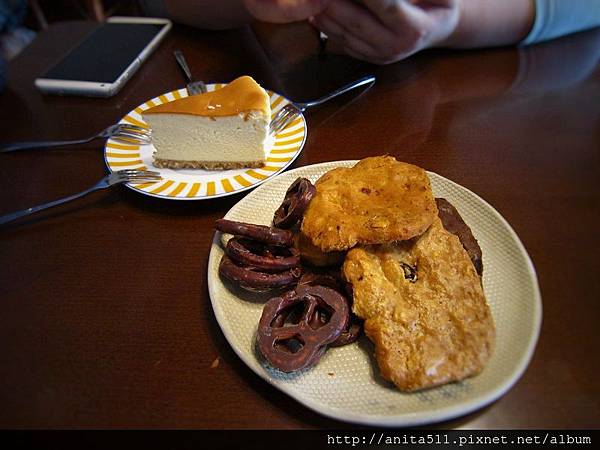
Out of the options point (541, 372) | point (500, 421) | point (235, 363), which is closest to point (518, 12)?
point (541, 372)

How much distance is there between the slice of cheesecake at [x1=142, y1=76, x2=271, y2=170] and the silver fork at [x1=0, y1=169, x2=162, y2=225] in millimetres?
116

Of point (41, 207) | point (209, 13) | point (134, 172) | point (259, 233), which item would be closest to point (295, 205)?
point (259, 233)

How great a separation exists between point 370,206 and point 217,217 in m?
0.56

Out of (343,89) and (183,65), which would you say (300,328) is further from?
(183,65)

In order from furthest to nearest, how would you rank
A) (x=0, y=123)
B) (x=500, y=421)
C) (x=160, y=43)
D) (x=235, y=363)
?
(x=160, y=43), (x=0, y=123), (x=235, y=363), (x=500, y=421)

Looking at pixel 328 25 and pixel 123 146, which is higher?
pixel 328 25

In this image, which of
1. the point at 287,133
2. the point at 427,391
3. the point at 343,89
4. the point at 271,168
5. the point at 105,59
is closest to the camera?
the point at 427,391

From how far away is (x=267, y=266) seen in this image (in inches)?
43.3

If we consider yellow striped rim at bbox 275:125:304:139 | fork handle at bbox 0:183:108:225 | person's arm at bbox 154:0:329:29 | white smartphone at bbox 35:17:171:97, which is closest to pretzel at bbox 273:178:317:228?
yellow striped rim at bbox 275:125:304:139

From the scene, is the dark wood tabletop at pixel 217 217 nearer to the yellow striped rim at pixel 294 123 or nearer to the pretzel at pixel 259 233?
the yellow striped rim at pixel 294 123

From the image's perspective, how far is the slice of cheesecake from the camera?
1.55 metres

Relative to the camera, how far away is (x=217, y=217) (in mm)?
1448

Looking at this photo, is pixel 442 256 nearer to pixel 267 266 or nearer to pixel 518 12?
pixel 267 266

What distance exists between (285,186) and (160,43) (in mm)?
1574
